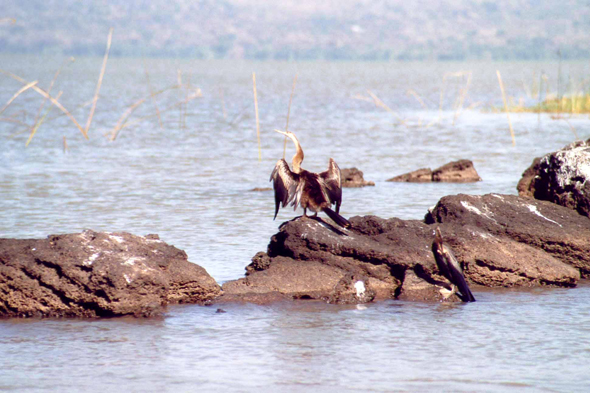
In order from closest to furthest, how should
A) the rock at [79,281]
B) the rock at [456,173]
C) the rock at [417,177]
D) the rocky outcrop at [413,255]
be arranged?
1. the rock at [79,281]
2. the rocky outcrop at [413,255]
3. the rock at [417,177]
4. the rock at [456,173]

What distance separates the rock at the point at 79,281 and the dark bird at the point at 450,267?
2411 millimetres

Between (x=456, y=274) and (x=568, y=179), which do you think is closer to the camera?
(x=456, y=274)

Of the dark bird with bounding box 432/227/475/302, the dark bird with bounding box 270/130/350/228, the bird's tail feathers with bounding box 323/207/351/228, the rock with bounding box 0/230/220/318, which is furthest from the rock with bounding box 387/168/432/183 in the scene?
the rock with bounding box 0/230/220/318

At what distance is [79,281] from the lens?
7172 millimetres

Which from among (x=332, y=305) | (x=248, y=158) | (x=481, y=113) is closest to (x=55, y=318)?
(x=332, y=305)

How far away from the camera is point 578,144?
10.9m

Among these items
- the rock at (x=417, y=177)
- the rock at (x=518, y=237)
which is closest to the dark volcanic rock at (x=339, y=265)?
the rock at (x=518, y=237)

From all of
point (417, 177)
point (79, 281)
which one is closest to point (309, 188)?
point (79, 281)

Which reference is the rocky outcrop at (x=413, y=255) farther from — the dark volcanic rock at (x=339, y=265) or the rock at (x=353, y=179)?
the rock at (x=353, y=179)

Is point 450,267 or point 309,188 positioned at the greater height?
point 309,188

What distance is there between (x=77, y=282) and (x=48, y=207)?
6.33 m

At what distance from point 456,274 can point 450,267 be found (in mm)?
82

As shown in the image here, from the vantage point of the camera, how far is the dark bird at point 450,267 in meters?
7.88

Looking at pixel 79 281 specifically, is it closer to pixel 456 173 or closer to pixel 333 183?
pixel 333 183
